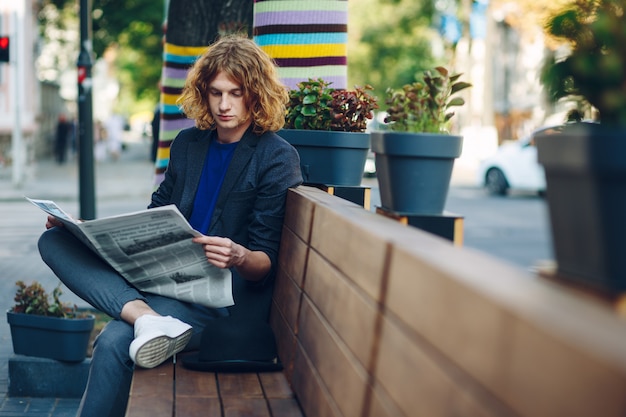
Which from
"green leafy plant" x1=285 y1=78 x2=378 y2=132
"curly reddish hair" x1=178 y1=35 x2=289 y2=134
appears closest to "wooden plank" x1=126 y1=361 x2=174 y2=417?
"curly reddish hair" x1=178 y1=35 x2=289 y2=134

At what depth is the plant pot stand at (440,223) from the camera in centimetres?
301

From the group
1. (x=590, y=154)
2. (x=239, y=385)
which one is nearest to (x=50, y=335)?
(x=239, y=385)

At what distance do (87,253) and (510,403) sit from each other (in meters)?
2.54

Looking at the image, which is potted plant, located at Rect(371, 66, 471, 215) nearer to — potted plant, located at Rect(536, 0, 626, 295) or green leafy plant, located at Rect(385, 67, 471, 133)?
green leafy plant, located at Rect(385, 67, 471, 133)

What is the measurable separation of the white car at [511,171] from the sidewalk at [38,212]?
7636 mm

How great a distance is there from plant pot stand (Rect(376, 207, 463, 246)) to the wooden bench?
17 cm

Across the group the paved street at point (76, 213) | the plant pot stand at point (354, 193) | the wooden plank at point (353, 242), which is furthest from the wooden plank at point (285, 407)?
the paved street at point (76, 213)

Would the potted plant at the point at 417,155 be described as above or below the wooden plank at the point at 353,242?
above

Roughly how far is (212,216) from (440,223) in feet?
3.83

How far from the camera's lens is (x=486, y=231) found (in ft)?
49.1

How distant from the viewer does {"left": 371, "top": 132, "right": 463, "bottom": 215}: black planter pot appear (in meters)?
3.08

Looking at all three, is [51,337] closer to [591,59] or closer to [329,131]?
[329,131]

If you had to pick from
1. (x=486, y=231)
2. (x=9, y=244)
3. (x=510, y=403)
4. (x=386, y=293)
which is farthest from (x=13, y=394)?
(x=486, y=231)

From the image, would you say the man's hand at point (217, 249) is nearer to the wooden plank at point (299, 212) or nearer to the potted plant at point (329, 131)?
the wooden plank at point (299, 212)
